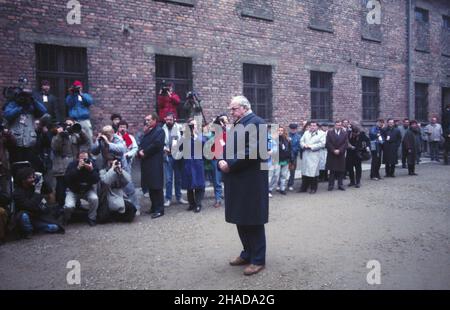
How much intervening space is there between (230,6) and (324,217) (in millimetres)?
7903

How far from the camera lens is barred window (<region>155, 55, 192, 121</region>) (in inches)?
442

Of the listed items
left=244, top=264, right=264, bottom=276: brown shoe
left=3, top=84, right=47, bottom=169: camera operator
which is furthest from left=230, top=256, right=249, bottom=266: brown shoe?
left=3, top=84, right=47, bottom=169: camera operator

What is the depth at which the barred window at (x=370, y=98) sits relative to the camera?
1723 centimetres

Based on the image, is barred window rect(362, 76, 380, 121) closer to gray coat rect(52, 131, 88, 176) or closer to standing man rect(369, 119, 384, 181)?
standing man rect(369, 119, 384, 181)

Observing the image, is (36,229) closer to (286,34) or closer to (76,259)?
(76,259)

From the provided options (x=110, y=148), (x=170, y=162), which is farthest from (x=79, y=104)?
(x=170, y=162)

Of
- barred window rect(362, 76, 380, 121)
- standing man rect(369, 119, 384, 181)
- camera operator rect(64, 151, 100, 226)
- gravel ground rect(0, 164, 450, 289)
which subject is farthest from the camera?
barred window rect(362, 76, 380, 121)

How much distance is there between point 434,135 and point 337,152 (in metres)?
8.60

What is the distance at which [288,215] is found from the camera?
7.51m

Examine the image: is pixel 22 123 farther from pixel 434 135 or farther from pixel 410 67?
pixel 410 67

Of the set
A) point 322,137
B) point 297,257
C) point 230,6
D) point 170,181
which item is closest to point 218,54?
point 230,6

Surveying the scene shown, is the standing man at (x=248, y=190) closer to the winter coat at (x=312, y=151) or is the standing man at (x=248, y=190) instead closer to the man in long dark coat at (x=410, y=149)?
the winter coat at (x=312, y=151)

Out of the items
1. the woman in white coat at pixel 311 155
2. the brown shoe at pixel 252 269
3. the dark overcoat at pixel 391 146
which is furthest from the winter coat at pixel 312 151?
the brown shoe at pixel 252 269

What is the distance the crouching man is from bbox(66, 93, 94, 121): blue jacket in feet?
7.18
